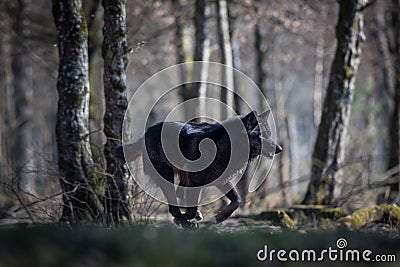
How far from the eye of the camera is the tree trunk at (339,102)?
1451 cm

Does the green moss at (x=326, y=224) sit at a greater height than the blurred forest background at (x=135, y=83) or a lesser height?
lesser

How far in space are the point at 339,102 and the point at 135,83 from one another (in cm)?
2514

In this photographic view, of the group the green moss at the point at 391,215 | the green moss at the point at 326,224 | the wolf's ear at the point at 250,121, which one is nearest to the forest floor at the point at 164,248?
the wolf's ear at the point at 250,121

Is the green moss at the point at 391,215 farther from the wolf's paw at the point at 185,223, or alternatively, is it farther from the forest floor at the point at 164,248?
the forest floor at the point at 164,248

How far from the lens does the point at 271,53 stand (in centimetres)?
3019

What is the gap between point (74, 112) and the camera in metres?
10.8

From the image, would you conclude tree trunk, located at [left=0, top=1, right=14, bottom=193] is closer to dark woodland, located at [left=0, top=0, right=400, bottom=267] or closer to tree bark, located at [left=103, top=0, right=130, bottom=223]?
dark woodland, located at [left=0, top=0, right=400, bottom=267]

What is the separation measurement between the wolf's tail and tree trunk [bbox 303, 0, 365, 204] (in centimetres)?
542

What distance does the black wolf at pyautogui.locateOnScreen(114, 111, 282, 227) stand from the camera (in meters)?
10.1

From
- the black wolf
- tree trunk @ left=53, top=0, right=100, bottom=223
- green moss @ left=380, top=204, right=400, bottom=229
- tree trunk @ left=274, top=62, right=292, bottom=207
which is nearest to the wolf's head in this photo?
the black wolf

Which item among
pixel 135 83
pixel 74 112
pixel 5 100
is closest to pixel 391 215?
pixel 74 112

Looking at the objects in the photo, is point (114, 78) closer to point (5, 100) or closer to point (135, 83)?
point (5, 100)

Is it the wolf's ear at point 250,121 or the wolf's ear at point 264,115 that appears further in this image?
the wolf's ear at point 264,115

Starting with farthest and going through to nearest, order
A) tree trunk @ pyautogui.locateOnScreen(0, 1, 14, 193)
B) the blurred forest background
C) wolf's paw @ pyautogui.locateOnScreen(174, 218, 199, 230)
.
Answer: tree trunk @ pyautogui.locateOnScreen(0, 1, 14, 193) < the blurred forest background < wolf's paw @ pyautogui.locateOnScreen(174, 218, 199, 230)
